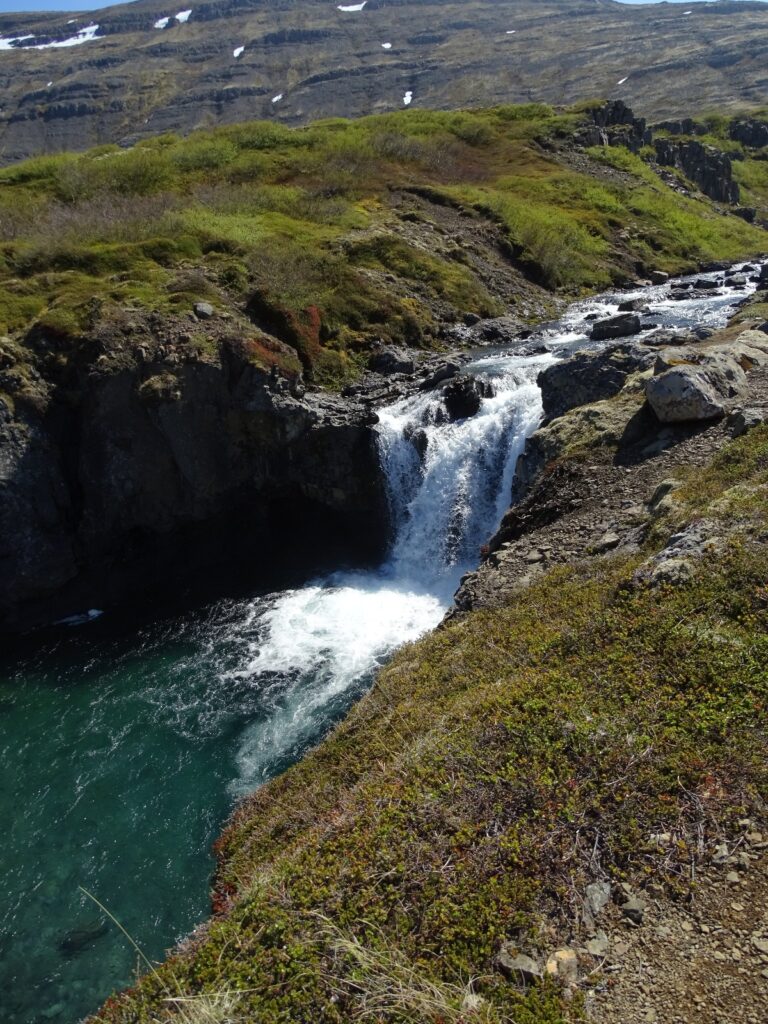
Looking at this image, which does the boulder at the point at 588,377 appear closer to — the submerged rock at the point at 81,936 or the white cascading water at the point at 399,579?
the white cascading water at the point at 399,579

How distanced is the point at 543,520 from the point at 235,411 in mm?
15988

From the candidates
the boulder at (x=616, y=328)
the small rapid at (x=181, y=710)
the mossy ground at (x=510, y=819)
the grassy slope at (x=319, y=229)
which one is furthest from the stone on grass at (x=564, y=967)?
the boulder at (x=616, y=328)

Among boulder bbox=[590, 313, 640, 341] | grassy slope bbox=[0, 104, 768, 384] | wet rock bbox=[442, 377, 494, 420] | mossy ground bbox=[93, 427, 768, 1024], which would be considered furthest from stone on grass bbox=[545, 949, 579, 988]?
boulder bbox=[590, 313, 640, 341]

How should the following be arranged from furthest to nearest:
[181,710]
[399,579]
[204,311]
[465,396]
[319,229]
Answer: [319,229], [204,311], [465,396], [399,579], [181,710]

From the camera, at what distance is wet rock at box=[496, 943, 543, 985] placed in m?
5.65

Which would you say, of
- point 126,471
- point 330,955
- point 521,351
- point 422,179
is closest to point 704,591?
point 330,955

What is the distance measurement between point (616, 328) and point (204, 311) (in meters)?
23.2

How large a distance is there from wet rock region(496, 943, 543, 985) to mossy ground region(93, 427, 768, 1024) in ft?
0.31

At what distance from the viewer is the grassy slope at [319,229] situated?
34344 mm

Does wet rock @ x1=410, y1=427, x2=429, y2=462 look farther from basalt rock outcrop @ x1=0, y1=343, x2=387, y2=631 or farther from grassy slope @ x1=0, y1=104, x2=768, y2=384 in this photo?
grassy slope @ x1=0, y1=104, x2=768, y2=384

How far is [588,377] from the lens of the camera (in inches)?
925

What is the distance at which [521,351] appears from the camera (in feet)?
124

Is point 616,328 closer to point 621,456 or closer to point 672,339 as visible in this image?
point 672,339

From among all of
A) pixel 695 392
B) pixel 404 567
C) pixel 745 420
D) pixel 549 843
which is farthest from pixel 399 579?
pixel 549 843
